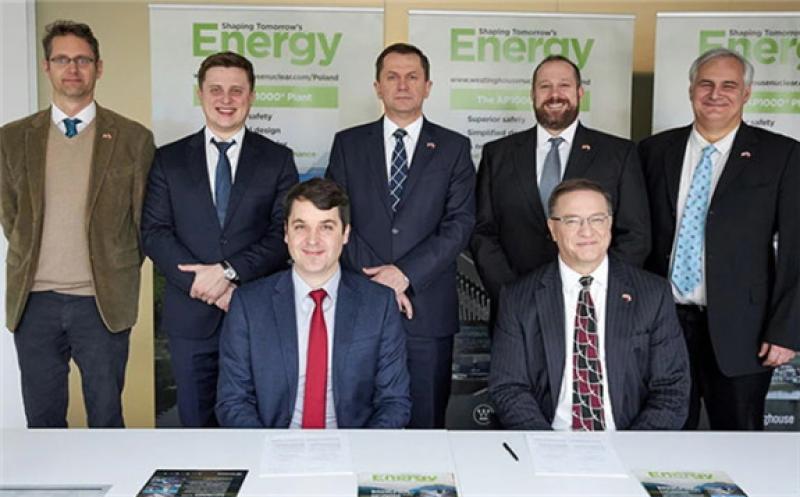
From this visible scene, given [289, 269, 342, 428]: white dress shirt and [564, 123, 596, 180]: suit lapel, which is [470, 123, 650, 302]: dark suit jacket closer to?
[564, 123, 596, 180]: suit lapel

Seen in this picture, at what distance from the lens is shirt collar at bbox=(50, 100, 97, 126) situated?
3332 millimetres

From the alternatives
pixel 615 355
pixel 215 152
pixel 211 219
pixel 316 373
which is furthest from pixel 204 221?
pixel 615 355

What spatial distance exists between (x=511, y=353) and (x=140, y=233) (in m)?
1.61

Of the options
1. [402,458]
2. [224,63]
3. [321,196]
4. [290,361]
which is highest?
[224,63]

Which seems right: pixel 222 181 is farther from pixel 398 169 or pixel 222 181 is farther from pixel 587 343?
pixel 587 343

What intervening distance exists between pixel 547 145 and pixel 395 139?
0.64 m

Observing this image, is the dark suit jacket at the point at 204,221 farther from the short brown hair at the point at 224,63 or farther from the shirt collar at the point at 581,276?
the shirt collar at the point at 581,276

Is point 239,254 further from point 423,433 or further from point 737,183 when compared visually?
point 737,183

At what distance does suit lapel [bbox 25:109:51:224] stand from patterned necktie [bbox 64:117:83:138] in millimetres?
75

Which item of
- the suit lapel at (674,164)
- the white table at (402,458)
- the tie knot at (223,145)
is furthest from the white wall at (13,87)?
the suit lapel at (674,164)

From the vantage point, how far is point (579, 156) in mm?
3365

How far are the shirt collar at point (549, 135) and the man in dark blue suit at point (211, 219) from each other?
41.0 inches

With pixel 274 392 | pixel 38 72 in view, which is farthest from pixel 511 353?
pixel 38 72

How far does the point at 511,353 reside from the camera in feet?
8.56
